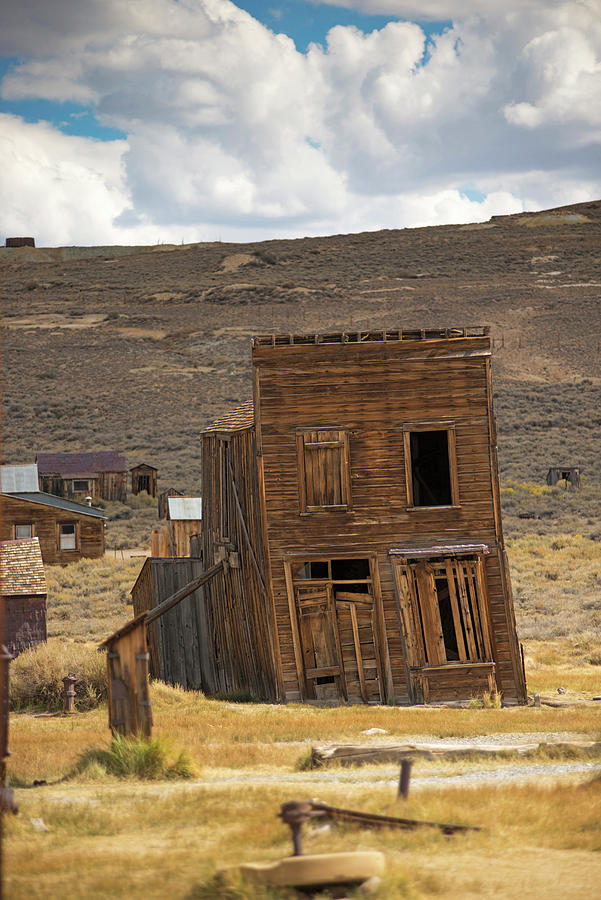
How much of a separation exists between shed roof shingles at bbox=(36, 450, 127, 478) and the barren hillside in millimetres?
3202

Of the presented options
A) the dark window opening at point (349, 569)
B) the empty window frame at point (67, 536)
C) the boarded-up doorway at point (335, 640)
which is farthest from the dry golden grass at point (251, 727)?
the empty window frame at point (67, 536)

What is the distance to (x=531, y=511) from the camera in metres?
44.0

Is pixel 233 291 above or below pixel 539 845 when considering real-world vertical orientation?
above

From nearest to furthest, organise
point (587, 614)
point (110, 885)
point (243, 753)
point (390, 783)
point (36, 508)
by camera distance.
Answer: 1. point (110, 885)
2. point (390, 783)
3. point (243, 753)
4. point (587, 614)
5. point (36, 508)

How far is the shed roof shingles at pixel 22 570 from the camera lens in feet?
77.7

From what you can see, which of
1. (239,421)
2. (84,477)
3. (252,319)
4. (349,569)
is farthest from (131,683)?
(252,319)

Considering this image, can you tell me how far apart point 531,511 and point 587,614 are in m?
16.7

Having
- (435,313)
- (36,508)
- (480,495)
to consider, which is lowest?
(480,495)

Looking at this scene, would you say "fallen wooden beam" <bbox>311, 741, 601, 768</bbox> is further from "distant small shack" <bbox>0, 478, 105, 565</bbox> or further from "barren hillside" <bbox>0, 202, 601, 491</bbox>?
"barren hillside" <bbox>0, 202, 601, 491</bbox>

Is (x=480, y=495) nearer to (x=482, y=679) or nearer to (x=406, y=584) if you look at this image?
(x=406, y=584)

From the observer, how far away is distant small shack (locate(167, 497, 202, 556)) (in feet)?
121

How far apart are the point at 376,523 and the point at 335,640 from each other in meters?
2.25

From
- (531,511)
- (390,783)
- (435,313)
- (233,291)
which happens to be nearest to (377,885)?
(390,783)

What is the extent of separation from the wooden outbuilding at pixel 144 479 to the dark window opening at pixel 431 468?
3110cm
